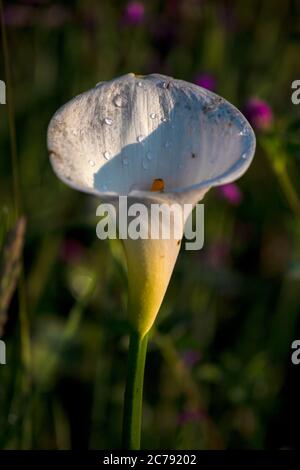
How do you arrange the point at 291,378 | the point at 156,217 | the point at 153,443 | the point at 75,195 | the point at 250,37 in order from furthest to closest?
the point at 250,37 → the point at 75,195 → the point at 291,378 → the point at 153,443 → the point at 156,217

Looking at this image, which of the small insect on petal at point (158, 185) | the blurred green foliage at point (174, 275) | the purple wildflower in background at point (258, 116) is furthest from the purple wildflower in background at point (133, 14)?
the small insect on petal at point (158, 185)

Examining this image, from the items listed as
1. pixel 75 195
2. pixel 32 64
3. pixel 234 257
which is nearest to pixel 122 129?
pixel 75 195

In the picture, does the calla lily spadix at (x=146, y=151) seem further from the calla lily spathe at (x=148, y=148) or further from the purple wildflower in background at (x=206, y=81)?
the purple wildflower in background at (x=206, y=81)

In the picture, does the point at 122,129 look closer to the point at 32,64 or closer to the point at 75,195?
the point at 75,195

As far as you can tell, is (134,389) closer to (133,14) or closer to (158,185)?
(158,185)

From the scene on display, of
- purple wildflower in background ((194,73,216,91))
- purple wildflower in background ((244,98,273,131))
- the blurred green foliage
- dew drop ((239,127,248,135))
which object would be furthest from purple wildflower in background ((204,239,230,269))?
dew drop ((239,127,248,135))

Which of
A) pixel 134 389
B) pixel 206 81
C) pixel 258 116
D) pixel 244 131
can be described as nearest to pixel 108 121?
pixel 244 131
